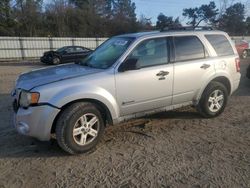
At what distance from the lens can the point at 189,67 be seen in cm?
581

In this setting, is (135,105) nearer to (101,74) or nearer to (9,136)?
(101,74)

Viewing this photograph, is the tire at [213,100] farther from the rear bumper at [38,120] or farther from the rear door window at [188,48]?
the rear bumper at [38,120]

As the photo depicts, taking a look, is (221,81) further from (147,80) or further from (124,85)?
(124,85)

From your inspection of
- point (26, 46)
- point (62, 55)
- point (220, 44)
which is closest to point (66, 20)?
point (26, 46)

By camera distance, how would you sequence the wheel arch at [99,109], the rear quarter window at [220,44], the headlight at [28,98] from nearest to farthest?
1. the headlight at [28,98]
2. the wheel arch at [99,109]
3. the rear quarter window at [220,44]

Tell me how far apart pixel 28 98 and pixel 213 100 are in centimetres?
369

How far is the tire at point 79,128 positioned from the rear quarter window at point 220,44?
291 centimetres

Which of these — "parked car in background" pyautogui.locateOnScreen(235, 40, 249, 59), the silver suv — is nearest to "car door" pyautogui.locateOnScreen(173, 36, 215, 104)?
the silver suv

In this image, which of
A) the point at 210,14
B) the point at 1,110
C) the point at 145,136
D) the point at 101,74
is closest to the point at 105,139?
the point at 145,136

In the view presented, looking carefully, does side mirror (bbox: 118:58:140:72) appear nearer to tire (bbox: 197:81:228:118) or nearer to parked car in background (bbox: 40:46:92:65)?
tire (bbox: 197:81:228:118)

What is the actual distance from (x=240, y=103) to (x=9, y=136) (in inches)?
211

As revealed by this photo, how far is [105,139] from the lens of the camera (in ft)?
17.4

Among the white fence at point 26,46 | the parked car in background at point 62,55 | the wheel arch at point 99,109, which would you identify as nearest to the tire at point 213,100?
the wheel arch at point 99,109

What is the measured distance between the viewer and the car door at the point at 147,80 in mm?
5070
